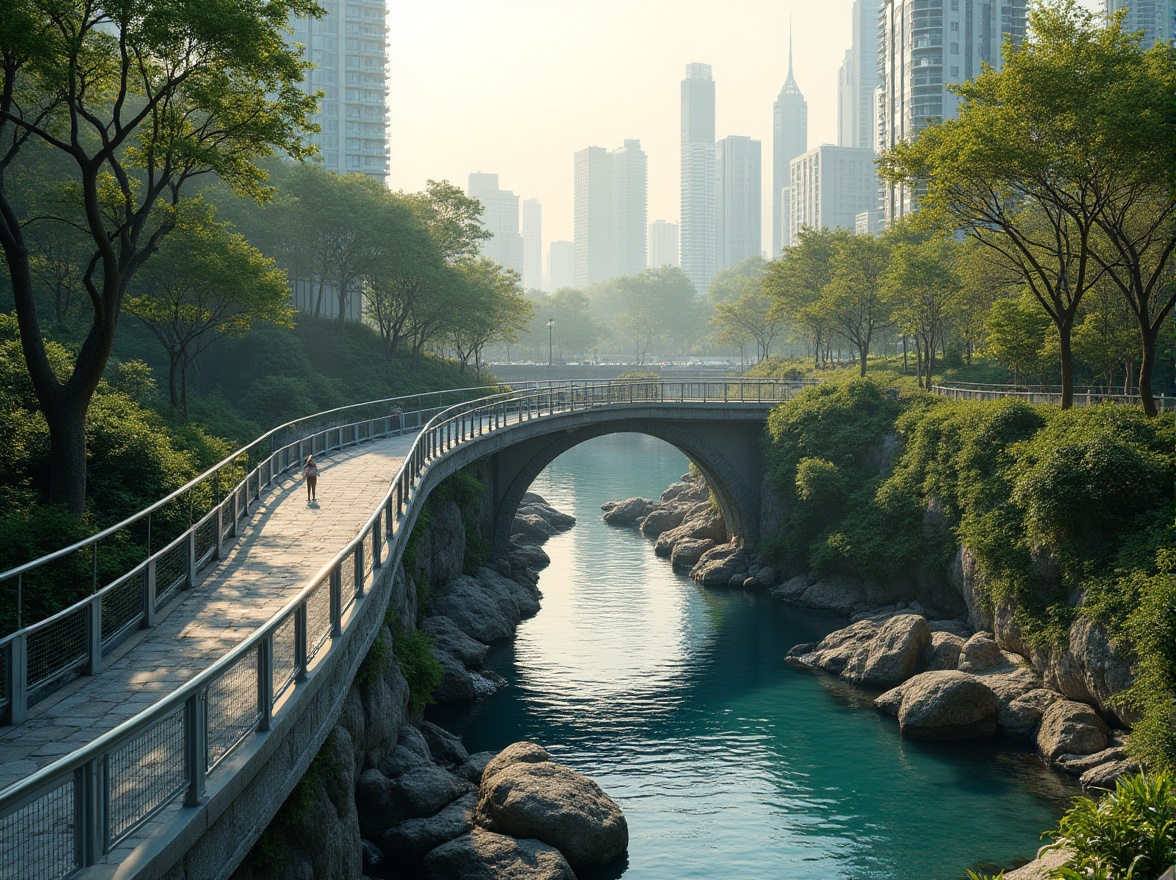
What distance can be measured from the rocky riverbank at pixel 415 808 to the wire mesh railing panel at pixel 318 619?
2033mm

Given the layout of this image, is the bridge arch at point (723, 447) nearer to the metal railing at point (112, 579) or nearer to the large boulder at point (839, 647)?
the large boulder at point (839, 647)

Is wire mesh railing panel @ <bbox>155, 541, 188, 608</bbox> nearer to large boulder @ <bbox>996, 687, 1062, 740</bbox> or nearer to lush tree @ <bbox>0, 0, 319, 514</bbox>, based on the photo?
lush tree @ <bbox>0, 0, 319, 514</bbox>

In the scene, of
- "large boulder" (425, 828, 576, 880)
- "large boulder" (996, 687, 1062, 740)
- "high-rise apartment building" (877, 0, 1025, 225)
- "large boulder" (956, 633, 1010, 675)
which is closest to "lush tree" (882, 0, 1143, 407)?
"large boulder" (956, 633, 1010, 675)

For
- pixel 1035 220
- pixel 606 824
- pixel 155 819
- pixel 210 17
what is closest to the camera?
pixel 155 819

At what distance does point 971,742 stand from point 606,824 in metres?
11.6

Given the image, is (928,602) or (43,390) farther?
(928,602)

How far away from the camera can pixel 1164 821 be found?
14680 millimetres

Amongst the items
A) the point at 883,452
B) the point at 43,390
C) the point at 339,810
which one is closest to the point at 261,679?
the point at 339,810

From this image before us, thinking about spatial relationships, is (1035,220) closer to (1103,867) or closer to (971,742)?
(971,742)

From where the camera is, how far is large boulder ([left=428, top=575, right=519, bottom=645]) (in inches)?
1446

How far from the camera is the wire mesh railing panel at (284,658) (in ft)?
42.1

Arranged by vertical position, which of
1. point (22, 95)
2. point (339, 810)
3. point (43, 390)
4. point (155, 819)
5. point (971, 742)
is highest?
point (22, 95)

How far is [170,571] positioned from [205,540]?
2.42 metres

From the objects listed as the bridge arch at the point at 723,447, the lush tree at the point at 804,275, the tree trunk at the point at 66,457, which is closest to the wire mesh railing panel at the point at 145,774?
the tree trunk at the point at 66,457
